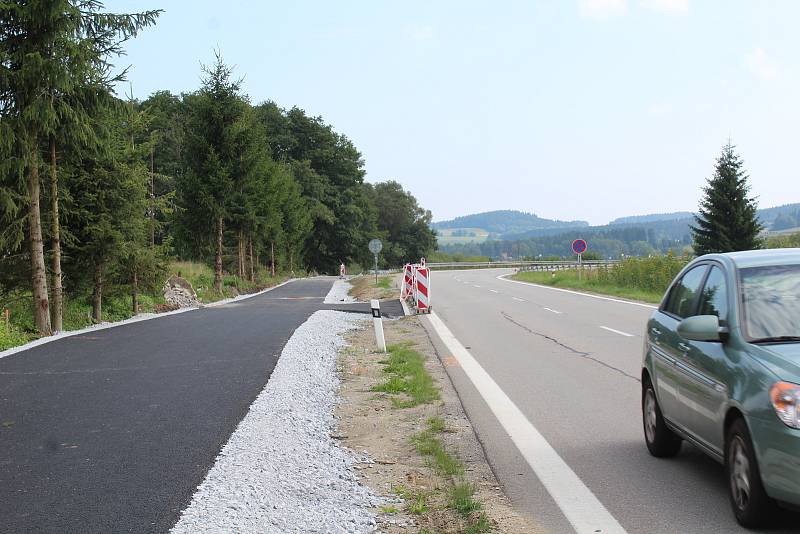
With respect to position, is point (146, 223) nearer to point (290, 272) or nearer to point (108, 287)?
point (108, 287)

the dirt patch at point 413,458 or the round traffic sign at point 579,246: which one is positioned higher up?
the round traffic sign at point 579,246

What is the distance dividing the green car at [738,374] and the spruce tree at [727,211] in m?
48.0

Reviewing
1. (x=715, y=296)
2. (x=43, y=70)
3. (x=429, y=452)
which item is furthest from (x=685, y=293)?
(x=43, y=70)

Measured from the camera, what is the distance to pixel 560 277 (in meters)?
45.4

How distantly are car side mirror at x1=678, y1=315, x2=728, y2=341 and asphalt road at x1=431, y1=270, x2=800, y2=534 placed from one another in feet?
3.49

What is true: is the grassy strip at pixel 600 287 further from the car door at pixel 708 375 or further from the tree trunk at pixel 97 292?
the car door at pixel 708 375

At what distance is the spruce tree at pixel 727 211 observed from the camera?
170 ft

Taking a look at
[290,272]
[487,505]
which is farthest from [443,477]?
[290,272]

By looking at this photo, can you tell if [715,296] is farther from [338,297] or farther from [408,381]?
[338,297]

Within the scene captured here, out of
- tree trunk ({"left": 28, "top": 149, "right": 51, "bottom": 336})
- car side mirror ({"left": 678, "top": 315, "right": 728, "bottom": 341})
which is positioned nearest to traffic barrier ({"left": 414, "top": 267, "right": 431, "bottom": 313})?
tree trunk ({"left": 28, "top": 149, "right": 51, "bottom": 336})

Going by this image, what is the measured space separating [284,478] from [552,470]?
1.99 meters

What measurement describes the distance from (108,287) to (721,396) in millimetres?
21365

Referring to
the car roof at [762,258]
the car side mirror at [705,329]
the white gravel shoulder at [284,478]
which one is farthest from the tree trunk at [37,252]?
the car side mirror at [705,329]

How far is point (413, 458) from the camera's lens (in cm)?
661
